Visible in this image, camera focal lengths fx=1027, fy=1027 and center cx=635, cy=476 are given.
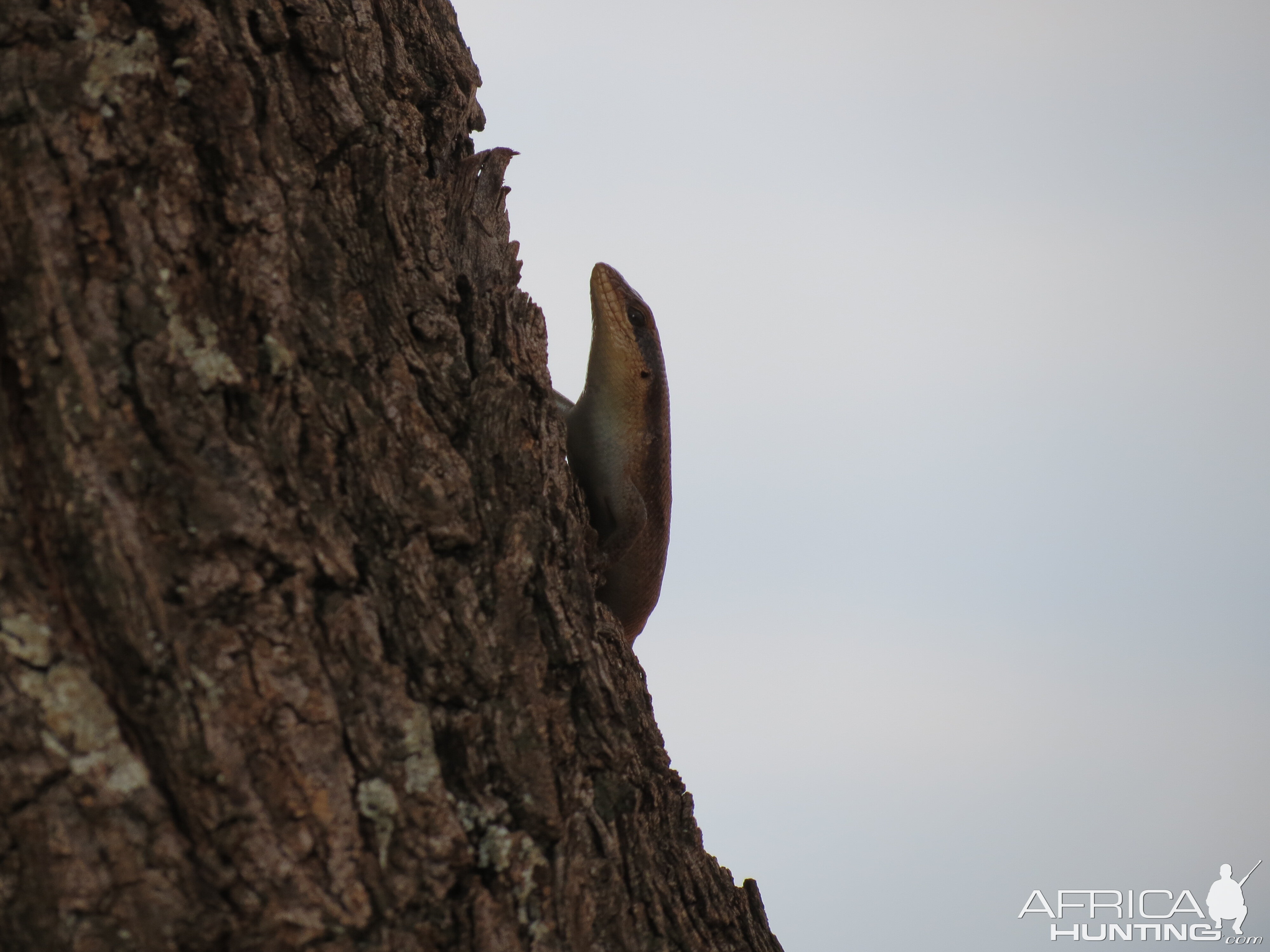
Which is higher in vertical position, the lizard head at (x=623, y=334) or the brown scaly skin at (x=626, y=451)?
the lizard head at (x=623, y=334)

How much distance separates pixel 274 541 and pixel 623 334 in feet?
7.06

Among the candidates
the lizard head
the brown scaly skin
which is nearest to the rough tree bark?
the brown scaly skin

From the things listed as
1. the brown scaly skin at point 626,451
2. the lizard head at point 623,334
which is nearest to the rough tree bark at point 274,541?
the brown scaly skin at point 626,451

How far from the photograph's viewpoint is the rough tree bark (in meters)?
1.66

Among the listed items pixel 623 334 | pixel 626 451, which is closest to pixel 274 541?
pixel 626 451

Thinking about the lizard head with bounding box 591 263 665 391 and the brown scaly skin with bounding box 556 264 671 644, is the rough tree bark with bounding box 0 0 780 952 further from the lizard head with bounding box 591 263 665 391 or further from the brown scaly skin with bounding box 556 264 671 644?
the lizard head with bounding box 591 263 665 391

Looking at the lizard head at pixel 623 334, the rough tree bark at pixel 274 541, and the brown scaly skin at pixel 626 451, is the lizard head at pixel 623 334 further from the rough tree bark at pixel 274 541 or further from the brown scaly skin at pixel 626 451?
the rough tree bark at pixel 274 541

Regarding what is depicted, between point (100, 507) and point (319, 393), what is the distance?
1.52 ft

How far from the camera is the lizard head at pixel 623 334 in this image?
3723 mm

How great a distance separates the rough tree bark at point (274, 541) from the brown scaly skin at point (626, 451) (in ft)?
3.25

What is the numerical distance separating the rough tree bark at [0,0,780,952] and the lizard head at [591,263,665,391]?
52.2 inches

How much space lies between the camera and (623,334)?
3807mm

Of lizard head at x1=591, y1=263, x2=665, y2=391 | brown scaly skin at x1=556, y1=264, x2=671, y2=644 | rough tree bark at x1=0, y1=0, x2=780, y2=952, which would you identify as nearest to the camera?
rough tree bark at x1=0, y1=0, x2=780, y2=952

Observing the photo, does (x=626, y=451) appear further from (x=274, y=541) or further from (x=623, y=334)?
(x=274, y=541)
